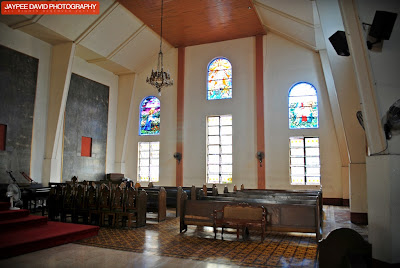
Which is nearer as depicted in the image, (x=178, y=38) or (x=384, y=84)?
(x=384, y=84)

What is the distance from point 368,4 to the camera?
4.20 m

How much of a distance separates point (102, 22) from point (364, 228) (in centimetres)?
983

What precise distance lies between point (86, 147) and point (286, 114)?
8006 mm

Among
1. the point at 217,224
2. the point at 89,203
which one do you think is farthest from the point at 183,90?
the point at 217,224

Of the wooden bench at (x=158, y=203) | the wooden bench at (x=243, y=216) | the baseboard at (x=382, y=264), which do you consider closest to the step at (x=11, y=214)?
the wooden bench at (x=158, y=203)

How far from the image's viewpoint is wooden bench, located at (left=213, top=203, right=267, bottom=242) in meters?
5.27

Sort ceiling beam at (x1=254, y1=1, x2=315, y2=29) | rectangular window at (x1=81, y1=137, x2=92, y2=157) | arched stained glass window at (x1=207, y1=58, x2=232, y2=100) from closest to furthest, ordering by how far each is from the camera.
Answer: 1. ceiling beam at (x1=254, y1=1, x2=315, y2=29)
2. rectangular window at (x1=81, y1=137, x2=92, y2=157)
3. arched stained glass window at (x1=207, y1=58, x2=232, y2=100)

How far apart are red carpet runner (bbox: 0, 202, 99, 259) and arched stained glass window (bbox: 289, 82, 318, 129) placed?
8439 millimetres

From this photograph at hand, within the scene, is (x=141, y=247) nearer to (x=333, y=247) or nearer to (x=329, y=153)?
(x=333, y=247)

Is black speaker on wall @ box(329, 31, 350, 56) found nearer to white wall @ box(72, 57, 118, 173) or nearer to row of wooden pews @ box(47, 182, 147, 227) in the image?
row of wooden pews @ box(47, 182, 147, 227)

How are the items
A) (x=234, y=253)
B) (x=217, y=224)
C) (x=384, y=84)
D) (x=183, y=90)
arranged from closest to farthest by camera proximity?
1. (x=384, y=84)
2. (x=234, y=253)
3. (x=217, y=224)
4. (x=183, y=90)

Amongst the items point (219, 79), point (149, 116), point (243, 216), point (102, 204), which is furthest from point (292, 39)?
point (102, 204)

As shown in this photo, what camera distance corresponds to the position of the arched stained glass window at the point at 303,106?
37.4ft

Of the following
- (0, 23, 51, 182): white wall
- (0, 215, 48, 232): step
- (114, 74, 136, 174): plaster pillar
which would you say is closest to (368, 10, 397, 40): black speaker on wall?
(0, 215, 48, 232): step
